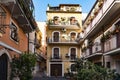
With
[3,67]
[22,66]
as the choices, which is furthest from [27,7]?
[3,67]

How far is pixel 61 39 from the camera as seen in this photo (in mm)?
38969

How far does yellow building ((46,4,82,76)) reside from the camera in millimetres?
38562

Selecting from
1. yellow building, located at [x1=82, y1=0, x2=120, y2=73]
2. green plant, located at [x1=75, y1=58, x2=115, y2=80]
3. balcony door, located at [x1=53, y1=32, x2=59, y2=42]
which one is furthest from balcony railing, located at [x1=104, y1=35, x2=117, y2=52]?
balcony door, located at [x1=53, y1=32, x2=59, y2=42]

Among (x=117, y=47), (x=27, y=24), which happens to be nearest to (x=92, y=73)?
(x=117, y=47)

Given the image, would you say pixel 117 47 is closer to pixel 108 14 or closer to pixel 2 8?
pixel 108 14

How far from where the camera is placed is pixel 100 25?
22250 millimetres

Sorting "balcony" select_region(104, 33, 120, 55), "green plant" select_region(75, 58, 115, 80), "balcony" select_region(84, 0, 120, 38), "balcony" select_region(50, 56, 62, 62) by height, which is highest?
"balcony" select_region(84, 0, 120, 38)

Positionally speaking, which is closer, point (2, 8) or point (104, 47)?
point (2, 8)

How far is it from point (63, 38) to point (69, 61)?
11.7ft

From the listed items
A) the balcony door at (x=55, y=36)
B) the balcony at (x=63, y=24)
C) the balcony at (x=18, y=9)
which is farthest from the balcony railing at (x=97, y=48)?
the balcony at (x=63, y=24)

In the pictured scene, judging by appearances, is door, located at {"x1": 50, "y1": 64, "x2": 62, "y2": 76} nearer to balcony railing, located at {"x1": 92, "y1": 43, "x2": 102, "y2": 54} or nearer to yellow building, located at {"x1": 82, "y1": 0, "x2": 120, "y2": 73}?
yellow building, located at {"x1": 82, "y1": 0, "x2": 120, "y2": 73}

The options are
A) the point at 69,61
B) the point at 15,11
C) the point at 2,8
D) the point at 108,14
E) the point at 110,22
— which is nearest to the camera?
the point at 2,8

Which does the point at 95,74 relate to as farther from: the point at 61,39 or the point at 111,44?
the point at 61,39

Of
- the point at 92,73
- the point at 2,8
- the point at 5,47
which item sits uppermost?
the point at 2,8
